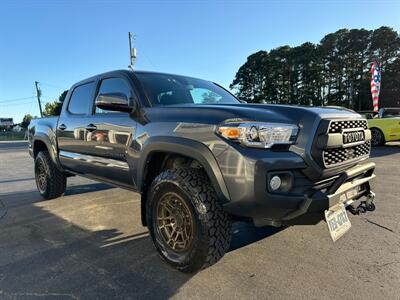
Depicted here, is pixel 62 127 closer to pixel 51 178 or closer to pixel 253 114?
pixel 51 178

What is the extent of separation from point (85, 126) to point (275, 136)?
9.16ft

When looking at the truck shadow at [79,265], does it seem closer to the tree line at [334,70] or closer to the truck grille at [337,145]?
the truck grille at [337,145]

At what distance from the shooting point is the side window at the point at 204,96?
13.2ft

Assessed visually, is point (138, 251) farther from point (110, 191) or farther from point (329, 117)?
point (110, 191)

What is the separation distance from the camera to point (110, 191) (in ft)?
21.1

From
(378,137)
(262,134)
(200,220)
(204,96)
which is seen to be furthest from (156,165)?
(378,137)

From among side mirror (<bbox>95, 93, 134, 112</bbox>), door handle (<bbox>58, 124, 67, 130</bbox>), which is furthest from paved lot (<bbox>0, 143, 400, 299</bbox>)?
side mirror (<bbox>95, 93, 134, 112</bbox>)

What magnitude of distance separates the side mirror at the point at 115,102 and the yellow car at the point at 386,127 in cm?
1105

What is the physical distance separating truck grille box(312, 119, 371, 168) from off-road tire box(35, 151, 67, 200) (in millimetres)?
4451

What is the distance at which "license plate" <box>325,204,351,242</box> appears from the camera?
269 cm

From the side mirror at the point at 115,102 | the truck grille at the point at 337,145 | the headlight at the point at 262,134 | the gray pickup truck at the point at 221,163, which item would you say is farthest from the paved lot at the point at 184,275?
the side mirror at the point at 115,102

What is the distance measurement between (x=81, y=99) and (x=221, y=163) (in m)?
3.06

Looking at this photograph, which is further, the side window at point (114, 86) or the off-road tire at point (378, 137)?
the off-road tire at point (378, 137)

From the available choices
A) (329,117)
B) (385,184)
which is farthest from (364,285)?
(385,184)
